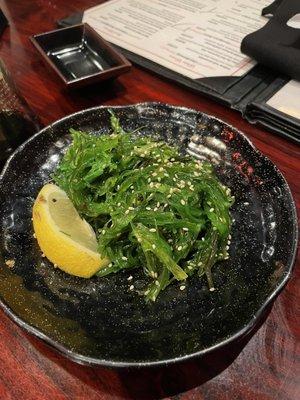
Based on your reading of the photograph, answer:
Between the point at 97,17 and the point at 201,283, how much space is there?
2.17 metres

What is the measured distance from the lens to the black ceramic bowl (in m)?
1.20

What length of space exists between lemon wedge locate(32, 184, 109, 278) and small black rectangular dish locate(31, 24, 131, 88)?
102cm

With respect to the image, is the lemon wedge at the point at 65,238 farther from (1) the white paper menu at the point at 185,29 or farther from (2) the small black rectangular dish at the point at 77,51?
(1) the white paper menu at the point at 185,29

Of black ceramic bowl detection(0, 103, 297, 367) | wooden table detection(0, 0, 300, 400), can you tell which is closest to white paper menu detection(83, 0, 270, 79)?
black ceramic bowl detection(0, 103, 297, 367)

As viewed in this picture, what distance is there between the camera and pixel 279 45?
2.22 metres

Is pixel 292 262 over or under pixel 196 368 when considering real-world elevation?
over

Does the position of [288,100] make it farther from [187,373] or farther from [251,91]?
[187,373]

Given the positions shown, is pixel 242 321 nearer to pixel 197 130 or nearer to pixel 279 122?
pixel 197 130

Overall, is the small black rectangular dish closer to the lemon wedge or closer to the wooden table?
the lemon wedge

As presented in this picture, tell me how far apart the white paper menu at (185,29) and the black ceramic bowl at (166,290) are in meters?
0.69

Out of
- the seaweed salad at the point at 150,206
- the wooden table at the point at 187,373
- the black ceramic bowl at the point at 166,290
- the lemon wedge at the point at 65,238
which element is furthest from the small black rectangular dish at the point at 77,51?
the wooden table at the point at 187,373

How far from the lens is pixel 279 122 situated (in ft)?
6.39

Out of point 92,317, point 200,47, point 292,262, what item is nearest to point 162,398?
point 92,317

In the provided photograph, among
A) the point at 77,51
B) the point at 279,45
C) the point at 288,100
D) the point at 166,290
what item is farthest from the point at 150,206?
the point at 77,51
